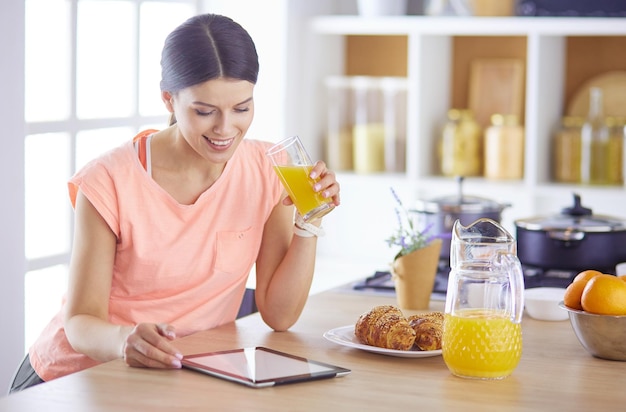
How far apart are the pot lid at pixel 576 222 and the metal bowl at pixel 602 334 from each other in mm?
748

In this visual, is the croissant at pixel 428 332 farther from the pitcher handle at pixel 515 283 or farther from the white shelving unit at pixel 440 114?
the white shelving unit at pixel 440 114

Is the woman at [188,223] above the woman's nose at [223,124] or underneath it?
underneath

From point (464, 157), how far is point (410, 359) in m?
2.20

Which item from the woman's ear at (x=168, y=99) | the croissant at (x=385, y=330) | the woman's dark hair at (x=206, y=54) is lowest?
the croissant at (x=385, y=330)

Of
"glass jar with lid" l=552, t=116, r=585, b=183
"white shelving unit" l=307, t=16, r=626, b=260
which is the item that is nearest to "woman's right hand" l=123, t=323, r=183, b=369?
"white shelving unit" l=307, t=16, r=626, b=260

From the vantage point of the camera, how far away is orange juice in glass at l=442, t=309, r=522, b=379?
63.4 inches

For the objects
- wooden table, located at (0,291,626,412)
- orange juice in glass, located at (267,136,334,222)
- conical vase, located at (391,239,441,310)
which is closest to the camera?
wooden table, located at (0,291,626,412)

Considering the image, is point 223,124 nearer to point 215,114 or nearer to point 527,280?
point 215,114

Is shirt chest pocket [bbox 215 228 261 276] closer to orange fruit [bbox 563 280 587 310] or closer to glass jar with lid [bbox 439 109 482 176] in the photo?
orange fruit [bbox 563 280 587 310]

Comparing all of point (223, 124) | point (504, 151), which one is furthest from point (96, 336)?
point (504, 151)

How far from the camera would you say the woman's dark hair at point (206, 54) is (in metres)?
1.98

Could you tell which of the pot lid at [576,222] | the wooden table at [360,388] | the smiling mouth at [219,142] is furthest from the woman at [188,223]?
the pot lid at [576,222]

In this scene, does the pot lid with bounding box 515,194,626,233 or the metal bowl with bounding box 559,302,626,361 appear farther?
the pot lid with bounding box 515,194,626,233

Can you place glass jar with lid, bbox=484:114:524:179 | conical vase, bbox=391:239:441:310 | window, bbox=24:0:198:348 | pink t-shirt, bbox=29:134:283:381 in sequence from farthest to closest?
glass jar with lid, bbox=484:114:524:179 → window, bbox=24:0:198:348 → conical vase, bbox=391:239:441:310 → pink t-shirt, bbox=29:134:283:381
